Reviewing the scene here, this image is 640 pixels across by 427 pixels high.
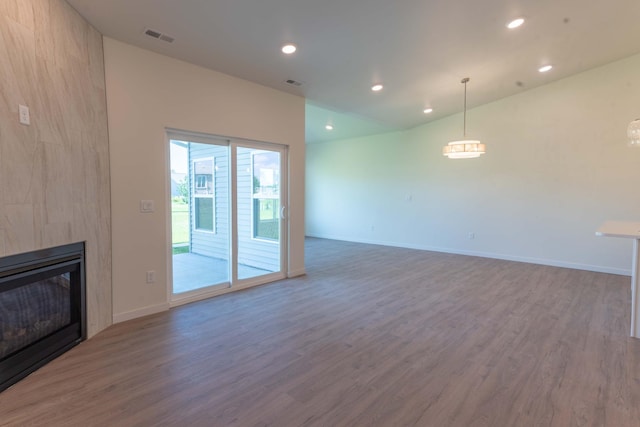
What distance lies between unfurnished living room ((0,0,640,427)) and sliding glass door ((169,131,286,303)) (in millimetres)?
32

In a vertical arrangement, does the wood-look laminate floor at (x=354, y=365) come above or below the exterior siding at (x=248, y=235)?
below

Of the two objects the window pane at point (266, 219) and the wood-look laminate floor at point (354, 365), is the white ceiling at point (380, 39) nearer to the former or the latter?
the window pane at point (266, 219)

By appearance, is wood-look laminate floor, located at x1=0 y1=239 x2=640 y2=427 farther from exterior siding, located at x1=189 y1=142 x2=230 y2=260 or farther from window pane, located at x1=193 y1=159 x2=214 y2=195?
window pane, located at x1=193 y1=159 x2=214 y2=195

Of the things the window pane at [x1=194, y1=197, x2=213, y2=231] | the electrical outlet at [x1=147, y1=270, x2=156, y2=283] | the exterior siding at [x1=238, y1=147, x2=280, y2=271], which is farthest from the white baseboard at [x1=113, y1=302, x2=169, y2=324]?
the exterior siding at [x1=238, y1=147, x2=280, y2=271]

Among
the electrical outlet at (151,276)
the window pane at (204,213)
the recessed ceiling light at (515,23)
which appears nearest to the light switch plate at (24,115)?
the electrical outlet at (151,276)

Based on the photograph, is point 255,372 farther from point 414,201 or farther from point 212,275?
point 414,201

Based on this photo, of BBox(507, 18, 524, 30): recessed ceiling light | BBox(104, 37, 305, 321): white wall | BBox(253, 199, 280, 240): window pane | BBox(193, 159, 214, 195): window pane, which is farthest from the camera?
BBox(253, 199, 280, 240): window pane

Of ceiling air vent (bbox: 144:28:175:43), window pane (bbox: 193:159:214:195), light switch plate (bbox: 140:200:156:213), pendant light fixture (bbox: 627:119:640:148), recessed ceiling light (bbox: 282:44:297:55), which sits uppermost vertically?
recessed ceiling light (bbox: 282:44:297:55)

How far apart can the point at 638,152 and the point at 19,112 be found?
7644 millimetres

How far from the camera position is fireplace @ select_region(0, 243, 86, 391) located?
2141 mm

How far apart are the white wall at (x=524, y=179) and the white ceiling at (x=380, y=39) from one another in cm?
66

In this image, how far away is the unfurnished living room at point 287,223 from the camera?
2080 millimetres

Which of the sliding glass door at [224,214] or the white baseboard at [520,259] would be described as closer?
the sliding glass door at [224,214]

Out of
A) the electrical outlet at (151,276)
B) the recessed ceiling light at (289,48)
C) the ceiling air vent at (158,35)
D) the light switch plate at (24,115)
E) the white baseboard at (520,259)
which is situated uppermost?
the recessed ceiling light at (289,48)
